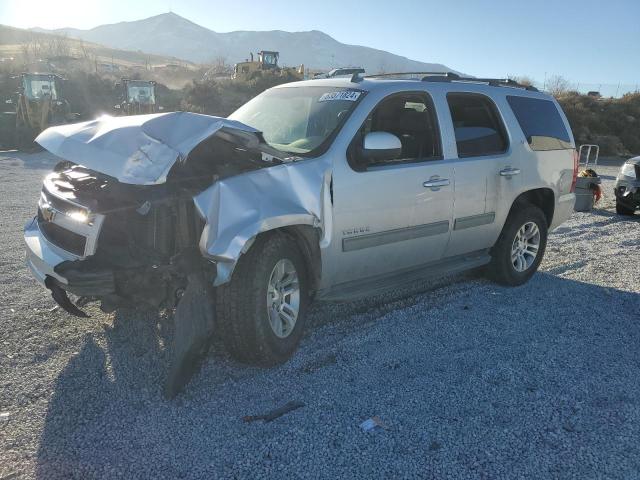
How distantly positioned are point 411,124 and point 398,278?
53.5 inches

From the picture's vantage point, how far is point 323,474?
269cm

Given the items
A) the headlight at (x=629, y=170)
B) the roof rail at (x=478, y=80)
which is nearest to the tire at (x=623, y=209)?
the headlight at (x=629, y=170)

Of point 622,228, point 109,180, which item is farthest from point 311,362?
point 622,228

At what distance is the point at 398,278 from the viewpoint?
14.9 ft

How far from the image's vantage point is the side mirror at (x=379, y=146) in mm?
3998

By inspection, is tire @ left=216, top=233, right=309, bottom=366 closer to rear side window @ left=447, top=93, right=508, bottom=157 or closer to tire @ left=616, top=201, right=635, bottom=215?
rear side window @ left=447, top=93, right=508, bottom=157

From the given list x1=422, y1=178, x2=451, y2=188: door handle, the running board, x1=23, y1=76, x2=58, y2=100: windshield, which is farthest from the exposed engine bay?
x1=23, y1=76, x2=58, y2=100: windshield

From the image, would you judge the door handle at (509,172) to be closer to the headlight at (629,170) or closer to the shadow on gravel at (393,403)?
the shadow on gravel at (393,403)

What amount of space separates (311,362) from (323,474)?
46.2 inches

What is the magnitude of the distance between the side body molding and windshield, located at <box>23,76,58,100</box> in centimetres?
1914

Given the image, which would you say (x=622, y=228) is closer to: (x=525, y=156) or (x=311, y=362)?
(x=525, y=156)

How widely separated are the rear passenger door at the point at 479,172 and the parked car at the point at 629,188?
5.66m

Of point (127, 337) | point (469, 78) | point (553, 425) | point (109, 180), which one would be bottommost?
point (127, 337)

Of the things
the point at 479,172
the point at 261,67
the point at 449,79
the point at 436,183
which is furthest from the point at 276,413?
the point at 261,67
